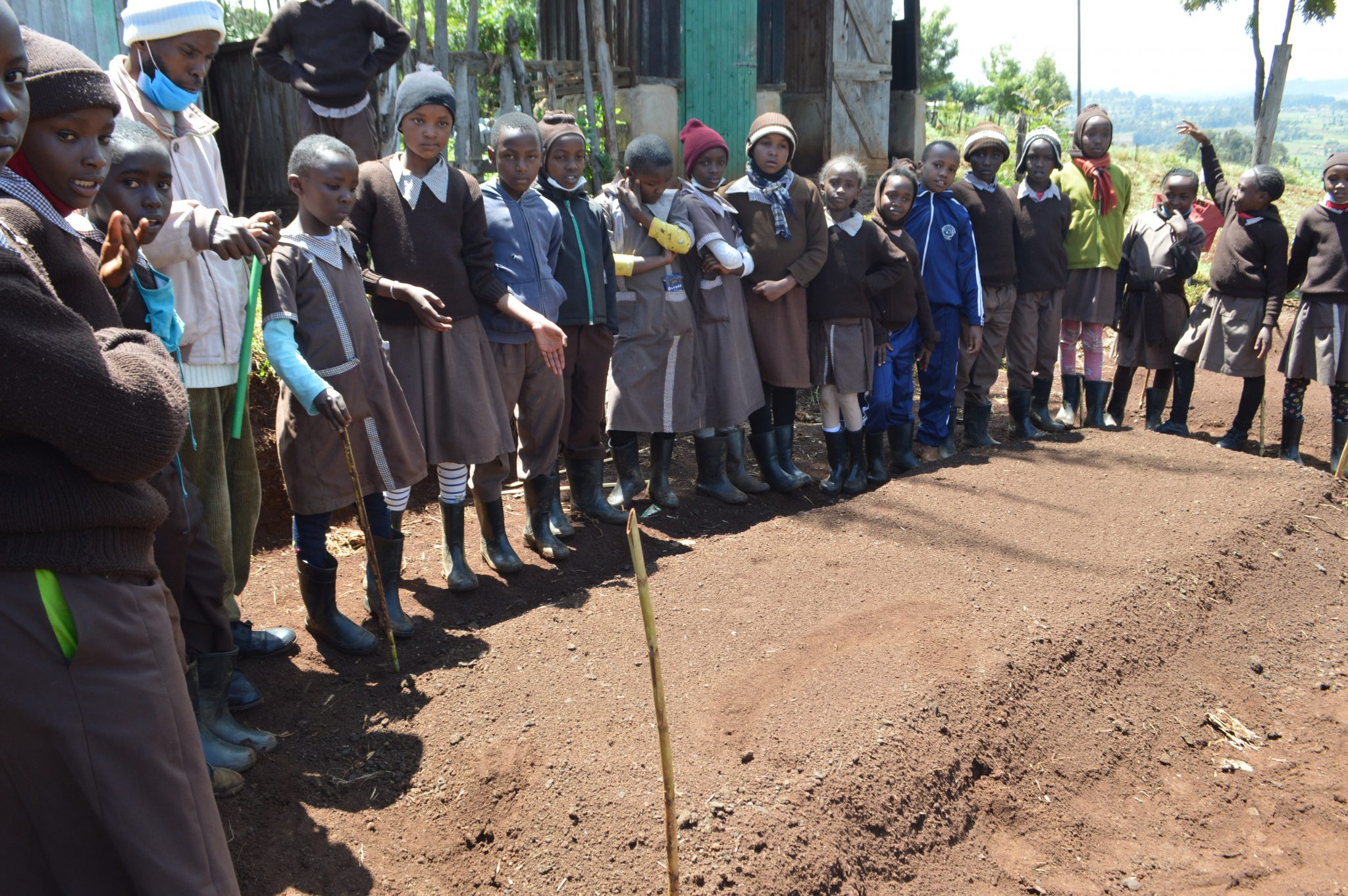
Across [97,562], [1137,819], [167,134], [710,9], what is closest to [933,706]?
[1137,819]

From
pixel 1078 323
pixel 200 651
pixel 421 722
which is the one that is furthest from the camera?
pixel 1078 323

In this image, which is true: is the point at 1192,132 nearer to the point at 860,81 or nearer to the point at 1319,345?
the point at 1319,345

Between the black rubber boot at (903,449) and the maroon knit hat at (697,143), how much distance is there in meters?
1.90

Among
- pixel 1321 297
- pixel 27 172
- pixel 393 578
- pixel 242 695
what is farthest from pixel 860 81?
pixel 27 172

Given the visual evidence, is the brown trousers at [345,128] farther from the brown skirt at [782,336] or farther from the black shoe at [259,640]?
the black shoe at [259,640]

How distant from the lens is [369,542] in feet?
10.9

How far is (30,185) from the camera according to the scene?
5.82ft

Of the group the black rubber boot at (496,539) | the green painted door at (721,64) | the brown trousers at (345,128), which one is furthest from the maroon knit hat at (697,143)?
the green painted door at (721,64)

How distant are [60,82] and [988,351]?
537 cm

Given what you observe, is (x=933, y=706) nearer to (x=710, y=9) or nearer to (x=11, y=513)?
(x=11, y=513)

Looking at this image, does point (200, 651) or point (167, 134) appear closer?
point (200, 651)

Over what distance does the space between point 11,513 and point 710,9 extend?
10027 mm

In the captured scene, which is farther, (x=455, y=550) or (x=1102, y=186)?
(x=1102, y=186)

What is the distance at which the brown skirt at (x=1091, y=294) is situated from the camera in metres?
6.61
